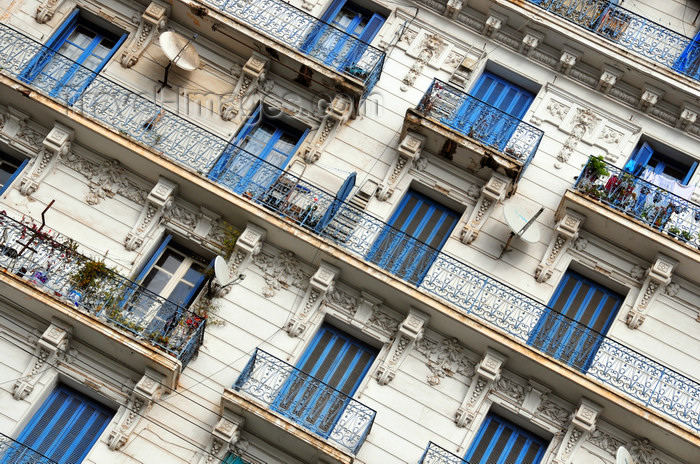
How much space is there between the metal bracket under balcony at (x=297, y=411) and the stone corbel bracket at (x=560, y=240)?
4320 mm

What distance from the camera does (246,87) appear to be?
70.3 feet

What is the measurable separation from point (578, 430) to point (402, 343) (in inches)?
134

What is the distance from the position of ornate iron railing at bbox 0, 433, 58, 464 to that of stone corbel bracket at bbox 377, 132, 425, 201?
7.66 m

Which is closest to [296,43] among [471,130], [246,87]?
[246,87]

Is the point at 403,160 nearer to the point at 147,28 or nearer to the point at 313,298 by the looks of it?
the point at 313,298

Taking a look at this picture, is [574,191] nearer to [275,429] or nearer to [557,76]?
[557,76]

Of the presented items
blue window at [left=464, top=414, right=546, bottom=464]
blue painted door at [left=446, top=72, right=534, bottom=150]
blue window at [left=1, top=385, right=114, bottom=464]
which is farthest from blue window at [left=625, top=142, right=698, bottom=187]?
blue window at [left=1, top=385, right=114, bottom=464]

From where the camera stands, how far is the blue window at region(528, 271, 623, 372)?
19.5 meters

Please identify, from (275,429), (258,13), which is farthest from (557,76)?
(275,429)

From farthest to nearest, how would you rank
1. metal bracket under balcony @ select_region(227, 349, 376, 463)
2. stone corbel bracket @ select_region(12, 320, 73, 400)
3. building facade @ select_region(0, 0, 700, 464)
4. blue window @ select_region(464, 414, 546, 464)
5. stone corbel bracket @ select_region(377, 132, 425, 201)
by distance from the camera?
stone corbel bracket @ select_region(377, 132, 425, 201) → blue window @ select_region(464, 414, 546, 464) → building facade @ select_region(0, 0, 700, 464) → stone corbel bracket @ select_region(12, 320, 73, 400) → metal bracket under balcony @ select_region(227, 349, 376, 463)

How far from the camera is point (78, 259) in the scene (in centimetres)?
1897

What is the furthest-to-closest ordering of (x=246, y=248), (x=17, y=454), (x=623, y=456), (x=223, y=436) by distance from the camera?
(x=246, y=248) < (x=223, y=436) < (x=623, y=456) < (x=17, y=454)

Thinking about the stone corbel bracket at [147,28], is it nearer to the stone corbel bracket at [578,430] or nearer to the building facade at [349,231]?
the building facade at [349,231]

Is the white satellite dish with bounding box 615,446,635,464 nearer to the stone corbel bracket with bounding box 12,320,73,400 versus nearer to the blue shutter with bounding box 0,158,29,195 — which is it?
the stone corbel bracket with bounding box 12,320,73,400
